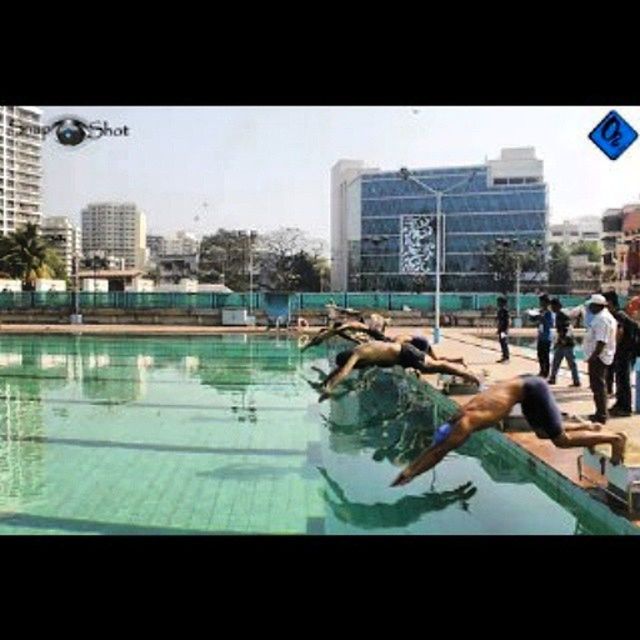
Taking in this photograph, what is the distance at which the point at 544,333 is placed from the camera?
1327 cm

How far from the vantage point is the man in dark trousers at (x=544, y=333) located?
13.1 metres

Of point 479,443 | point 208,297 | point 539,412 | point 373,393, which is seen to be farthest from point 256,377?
point 208,297

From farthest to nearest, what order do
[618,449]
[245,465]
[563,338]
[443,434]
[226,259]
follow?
[226,259], [563,338], [245,465], [618,449], [443,434]

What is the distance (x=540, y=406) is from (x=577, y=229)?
344 feet

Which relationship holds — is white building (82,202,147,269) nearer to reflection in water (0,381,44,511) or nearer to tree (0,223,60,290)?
tree (0,223,60,290)

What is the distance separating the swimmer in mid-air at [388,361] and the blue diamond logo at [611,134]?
2.55 m

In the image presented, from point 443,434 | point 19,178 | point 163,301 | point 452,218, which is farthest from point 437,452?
point 19,178

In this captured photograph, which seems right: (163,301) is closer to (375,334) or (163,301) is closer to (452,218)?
(375,334)

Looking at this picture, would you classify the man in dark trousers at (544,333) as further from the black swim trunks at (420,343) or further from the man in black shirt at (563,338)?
the black swim trunks at (420,343)

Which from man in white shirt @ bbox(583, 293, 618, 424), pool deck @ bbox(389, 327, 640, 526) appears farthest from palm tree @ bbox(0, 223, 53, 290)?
man in white shirt @ bbox(583, 293, 618, 424)

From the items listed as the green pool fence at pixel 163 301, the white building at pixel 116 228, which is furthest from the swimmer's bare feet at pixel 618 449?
the white building at pixel 116 228

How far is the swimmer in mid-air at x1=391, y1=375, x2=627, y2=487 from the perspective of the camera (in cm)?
545
